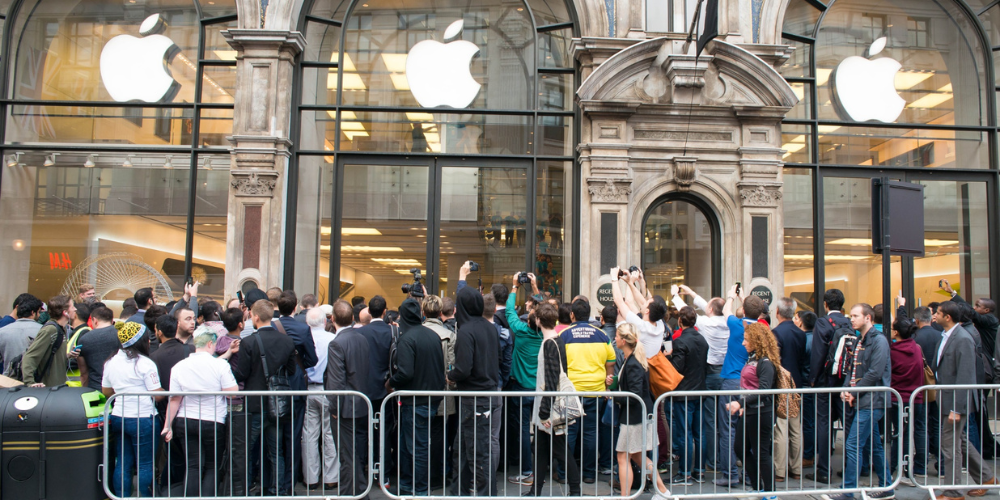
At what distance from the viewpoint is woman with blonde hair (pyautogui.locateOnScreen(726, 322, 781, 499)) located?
6539 mm

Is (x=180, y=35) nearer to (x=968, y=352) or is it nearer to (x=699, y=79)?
(x=699, y=79)

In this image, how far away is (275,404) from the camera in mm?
6570

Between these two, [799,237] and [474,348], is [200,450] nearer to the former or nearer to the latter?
[474,348]

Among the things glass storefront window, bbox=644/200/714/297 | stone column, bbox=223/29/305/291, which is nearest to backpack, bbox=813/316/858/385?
glass storefront window, bbox=644/200/714/297

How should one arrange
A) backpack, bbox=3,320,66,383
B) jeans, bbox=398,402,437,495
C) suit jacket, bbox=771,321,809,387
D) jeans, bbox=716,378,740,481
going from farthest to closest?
1. suit jacket, bbox=771,321,809,387
2. jeans, bbox=716,378,740,481
3. backpack, bbox=3,320,66,383
4. jeans, bbox=398,402,437,495

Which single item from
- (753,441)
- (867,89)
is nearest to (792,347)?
(753,441)

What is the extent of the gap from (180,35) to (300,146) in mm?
2909

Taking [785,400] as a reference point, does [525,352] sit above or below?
above

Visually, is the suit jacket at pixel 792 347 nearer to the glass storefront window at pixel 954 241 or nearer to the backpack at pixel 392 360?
the backpack at pixel 392 360

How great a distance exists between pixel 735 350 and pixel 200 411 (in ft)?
17.5

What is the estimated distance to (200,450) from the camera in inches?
244

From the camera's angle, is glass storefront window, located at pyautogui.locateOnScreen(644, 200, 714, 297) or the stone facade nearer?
the stone facade

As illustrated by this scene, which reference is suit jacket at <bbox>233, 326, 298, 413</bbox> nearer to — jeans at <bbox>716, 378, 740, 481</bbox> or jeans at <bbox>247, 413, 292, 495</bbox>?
jeans at <bbox>247, 413, 292, 495</bbox>

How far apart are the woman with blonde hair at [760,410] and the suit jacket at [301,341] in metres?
4.02
